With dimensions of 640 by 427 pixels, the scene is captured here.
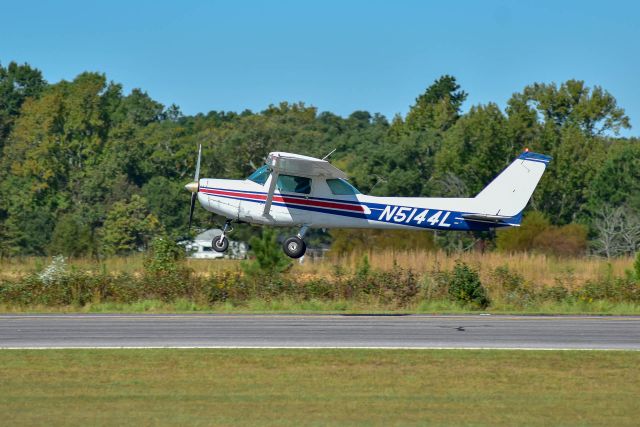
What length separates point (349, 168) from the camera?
2788 inches

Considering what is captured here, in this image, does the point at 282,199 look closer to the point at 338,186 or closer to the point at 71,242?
the point at 338,186

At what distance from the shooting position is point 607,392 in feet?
51.1

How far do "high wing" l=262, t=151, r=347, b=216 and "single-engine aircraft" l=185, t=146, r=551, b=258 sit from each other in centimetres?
4

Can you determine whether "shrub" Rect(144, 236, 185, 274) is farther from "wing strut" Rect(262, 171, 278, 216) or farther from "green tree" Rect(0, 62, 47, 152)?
"green tree" Rect(0, 62, 47, 152)

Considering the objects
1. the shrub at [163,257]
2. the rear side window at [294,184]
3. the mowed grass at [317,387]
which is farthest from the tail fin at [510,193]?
the mowed grass at [317,387]

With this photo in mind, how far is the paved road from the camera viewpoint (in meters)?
19.9

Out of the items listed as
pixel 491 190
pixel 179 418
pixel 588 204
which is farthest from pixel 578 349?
pixel 588 204

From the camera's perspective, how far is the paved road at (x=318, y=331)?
19.9 m

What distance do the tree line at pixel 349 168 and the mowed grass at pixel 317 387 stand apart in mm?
32956

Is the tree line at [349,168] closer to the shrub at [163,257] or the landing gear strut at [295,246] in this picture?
the shrub at [163,257]

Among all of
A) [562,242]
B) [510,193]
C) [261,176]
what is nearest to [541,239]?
[562,242]

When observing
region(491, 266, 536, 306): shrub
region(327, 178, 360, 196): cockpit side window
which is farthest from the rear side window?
region(491, 266, 536, 306): shrub

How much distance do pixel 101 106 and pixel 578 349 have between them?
84465 mm

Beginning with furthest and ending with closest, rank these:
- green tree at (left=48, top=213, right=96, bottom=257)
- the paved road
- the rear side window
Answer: green tree at (left=48, top=213, right=96, bottom=257), the rear side window, the paved road
